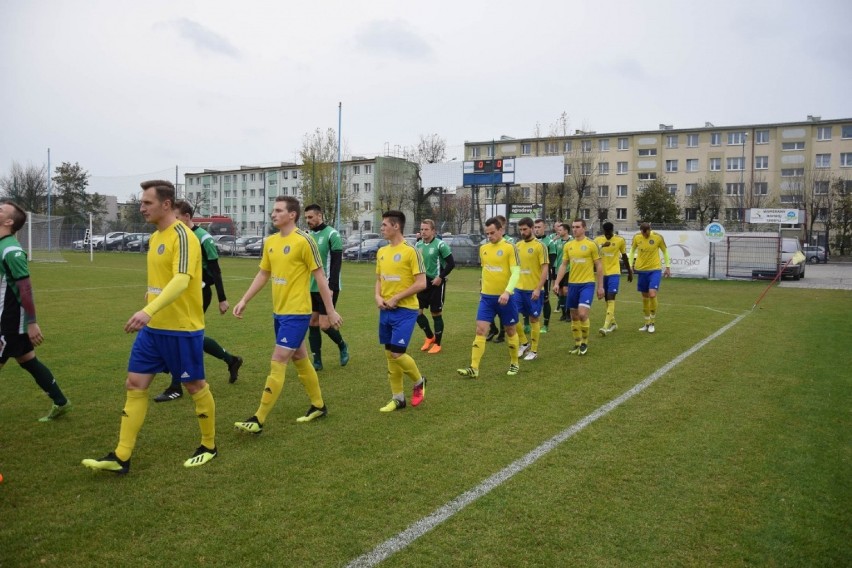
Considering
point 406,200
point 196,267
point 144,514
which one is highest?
point 406,200

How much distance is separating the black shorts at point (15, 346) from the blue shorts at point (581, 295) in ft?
24.9

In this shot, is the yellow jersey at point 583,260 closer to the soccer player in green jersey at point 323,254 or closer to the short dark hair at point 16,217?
A: the soccer player in green jersey at point 323,254

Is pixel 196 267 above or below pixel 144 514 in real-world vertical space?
above

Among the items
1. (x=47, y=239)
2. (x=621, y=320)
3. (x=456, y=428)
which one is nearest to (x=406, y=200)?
(x=47, y=239)

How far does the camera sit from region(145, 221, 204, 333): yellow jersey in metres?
4.54

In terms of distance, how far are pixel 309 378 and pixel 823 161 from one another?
76389 mm

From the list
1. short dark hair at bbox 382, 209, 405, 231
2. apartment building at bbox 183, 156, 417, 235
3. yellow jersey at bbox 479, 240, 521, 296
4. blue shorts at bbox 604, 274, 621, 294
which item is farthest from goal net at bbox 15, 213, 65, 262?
short dark hair at bbox 382, 209, 405, 231

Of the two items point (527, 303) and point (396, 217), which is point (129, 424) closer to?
point (396, 217)

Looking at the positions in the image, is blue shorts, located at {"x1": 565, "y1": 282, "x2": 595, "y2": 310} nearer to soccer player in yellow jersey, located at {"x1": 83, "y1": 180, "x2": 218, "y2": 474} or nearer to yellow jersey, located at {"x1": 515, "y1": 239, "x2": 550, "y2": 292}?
yellow jersey, located at {"x1": 515, "y1": 239, "x2": 550, "y2": 292}

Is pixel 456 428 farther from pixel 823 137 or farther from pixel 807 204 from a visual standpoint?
pixel 823 137

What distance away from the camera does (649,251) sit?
12.6 meters

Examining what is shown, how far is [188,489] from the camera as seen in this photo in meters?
4.41

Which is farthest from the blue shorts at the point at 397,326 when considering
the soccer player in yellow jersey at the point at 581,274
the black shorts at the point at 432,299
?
the soccer player in yellow jersey at the point at 581,274

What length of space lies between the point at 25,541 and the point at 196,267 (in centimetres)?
202
